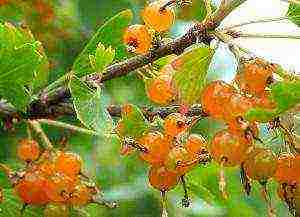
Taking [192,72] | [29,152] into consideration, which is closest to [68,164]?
[29,152]

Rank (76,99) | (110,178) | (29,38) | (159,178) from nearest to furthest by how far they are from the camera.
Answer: (159,178) < (76,99) < (29,38) < (110,178)

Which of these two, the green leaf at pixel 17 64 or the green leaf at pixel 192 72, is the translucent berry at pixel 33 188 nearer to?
the green leaf at pixel 17 64

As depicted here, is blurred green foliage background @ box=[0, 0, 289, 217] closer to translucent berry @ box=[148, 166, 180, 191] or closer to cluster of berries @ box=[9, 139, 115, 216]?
cluster of berries @ box=[9, 139, 115, 216]

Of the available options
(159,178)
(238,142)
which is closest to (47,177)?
(159,178)

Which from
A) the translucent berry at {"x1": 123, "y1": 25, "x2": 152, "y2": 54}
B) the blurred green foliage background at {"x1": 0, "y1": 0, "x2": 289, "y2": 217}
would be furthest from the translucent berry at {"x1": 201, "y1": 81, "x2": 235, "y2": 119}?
the blurred green foliage background at {"x1": 0, "y1": 0, "x2": 289, "y2": 217}

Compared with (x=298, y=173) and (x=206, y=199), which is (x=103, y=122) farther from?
(x=206, y=199)

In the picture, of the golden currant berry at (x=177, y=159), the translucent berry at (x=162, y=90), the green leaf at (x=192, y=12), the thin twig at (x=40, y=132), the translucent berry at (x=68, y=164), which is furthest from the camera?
the green leaf at (x=192, y=12)

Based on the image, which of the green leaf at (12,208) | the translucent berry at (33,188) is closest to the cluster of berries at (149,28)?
the translucent berry at (33,188)

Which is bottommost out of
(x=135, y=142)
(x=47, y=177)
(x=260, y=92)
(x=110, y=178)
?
(x=110, y=178)
